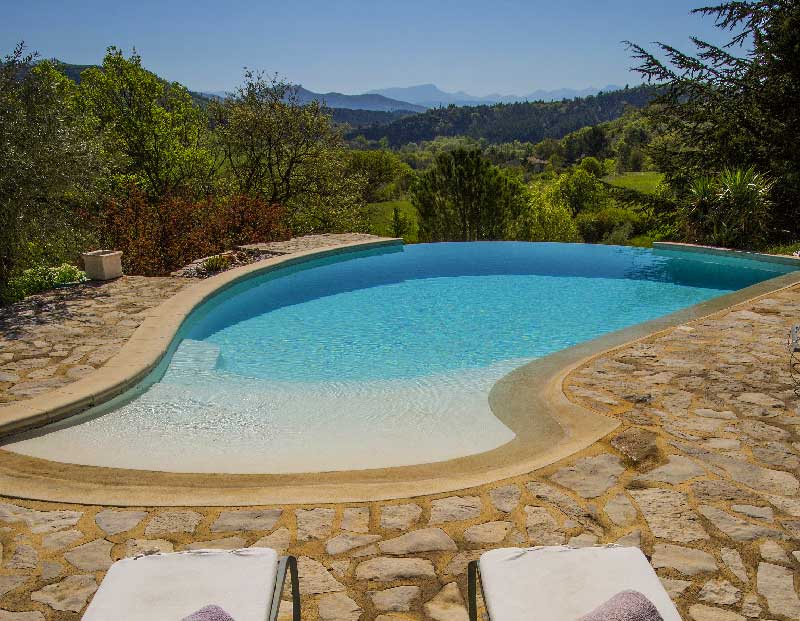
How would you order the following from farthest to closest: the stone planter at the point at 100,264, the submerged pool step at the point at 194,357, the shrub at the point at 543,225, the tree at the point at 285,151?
the shrub at the point at 543,225, the tree at the point at 285,151, the stone planter at the point at 100,264, the submerged pool step at the point at 194,357

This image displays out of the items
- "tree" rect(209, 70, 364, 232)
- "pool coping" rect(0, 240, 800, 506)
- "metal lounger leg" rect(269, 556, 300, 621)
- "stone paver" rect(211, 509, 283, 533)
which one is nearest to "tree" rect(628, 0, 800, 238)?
"tree" rect(209, 70, 364, 232)

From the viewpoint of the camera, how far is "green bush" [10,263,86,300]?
9156mm

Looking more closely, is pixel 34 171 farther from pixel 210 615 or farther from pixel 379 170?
pixel 379 170

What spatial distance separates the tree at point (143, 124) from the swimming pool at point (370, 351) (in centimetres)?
1041

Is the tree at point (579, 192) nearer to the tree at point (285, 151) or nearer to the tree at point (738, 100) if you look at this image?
the tree at point (285, 151)

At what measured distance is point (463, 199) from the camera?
1961cm

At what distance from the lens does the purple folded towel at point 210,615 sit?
1968 mm

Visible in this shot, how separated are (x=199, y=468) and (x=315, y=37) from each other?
32.8m

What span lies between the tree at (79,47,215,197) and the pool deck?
59.1 feet

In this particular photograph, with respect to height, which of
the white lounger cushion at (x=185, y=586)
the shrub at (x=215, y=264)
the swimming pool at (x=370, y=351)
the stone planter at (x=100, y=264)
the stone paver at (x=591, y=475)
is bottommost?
the swimming pool at (x=370, y=351)

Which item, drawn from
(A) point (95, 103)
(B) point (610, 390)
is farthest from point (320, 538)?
(A) point (95, 103)

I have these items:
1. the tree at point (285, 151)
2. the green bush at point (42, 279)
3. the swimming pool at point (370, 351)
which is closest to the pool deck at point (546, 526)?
the swimming pool at point (370, 351)

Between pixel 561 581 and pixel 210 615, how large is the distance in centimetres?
121

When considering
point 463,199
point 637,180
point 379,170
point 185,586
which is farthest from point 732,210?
point 637,180
